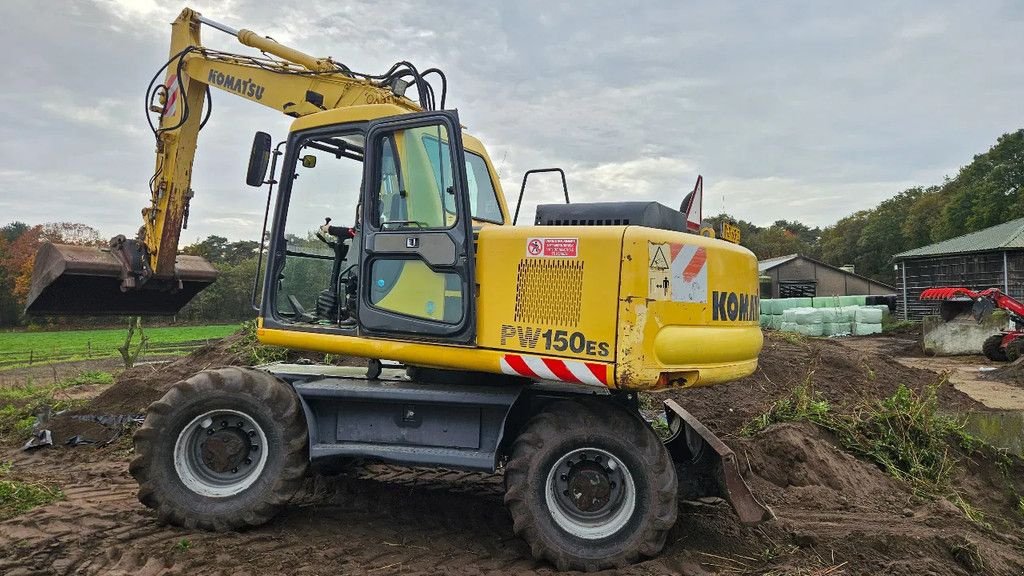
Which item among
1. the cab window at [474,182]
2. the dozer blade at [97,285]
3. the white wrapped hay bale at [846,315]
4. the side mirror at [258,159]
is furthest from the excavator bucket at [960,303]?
the side mirror at [258,159]

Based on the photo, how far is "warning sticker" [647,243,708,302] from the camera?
415 cm

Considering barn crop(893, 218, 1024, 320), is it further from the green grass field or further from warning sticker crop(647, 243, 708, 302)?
the green grass field

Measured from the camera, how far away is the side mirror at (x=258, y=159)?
16.6ft

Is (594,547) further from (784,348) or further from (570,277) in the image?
(784,348)

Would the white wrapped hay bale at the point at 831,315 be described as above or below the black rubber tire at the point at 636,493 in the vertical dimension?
above

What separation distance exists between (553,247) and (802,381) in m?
5.72

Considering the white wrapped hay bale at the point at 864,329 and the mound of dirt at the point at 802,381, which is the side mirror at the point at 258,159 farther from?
the white wrapped hay bale at the point at 864,329

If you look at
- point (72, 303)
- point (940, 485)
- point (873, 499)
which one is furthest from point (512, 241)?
point (72, 303)

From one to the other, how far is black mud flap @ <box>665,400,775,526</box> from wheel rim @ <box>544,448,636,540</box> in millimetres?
631

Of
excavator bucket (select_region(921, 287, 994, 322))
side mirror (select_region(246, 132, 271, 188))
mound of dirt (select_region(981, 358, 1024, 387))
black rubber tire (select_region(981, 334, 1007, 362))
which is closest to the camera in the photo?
side mirror (select_region(246, 132, 271, 188))

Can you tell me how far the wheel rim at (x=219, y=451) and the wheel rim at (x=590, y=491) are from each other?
2.08 m

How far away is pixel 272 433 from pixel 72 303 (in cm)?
349

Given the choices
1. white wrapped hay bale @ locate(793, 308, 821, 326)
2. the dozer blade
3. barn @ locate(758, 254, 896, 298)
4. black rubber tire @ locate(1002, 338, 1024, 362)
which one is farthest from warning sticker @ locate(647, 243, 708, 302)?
barn @ locate(758, 254, 896, 298)

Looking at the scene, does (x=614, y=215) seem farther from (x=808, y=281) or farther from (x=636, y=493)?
(x=808, y=281)
